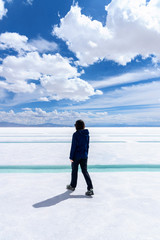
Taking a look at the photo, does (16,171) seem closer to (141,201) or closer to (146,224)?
(141,201)

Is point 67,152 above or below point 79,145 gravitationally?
below

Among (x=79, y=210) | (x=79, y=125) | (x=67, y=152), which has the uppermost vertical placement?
(x=79, y=125)

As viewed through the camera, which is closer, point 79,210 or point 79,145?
point 79,210

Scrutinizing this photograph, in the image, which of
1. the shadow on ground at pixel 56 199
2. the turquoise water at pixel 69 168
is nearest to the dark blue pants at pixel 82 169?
the shadow on ground at pixel 56 199

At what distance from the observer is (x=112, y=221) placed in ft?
9.70

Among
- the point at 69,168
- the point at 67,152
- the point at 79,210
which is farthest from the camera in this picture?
the point at 67,152

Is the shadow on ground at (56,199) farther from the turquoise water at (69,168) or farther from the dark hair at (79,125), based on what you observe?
the turquoise water at (69,168)

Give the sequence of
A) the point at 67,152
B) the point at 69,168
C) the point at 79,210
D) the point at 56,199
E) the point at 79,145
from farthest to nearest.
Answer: the point at 67,152 < the point at 69,168 < the point at 79,145 < the point at 56,199 < the point at 79,210

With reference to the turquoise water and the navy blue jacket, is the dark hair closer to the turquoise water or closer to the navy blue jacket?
the navy blue jacket

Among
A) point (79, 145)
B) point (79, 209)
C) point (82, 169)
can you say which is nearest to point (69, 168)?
point (82, 169)

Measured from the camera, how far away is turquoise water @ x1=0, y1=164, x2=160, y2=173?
6.13 meters

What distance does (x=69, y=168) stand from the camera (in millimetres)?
6449

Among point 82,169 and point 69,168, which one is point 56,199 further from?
point 69,168

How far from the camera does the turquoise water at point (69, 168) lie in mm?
6133
